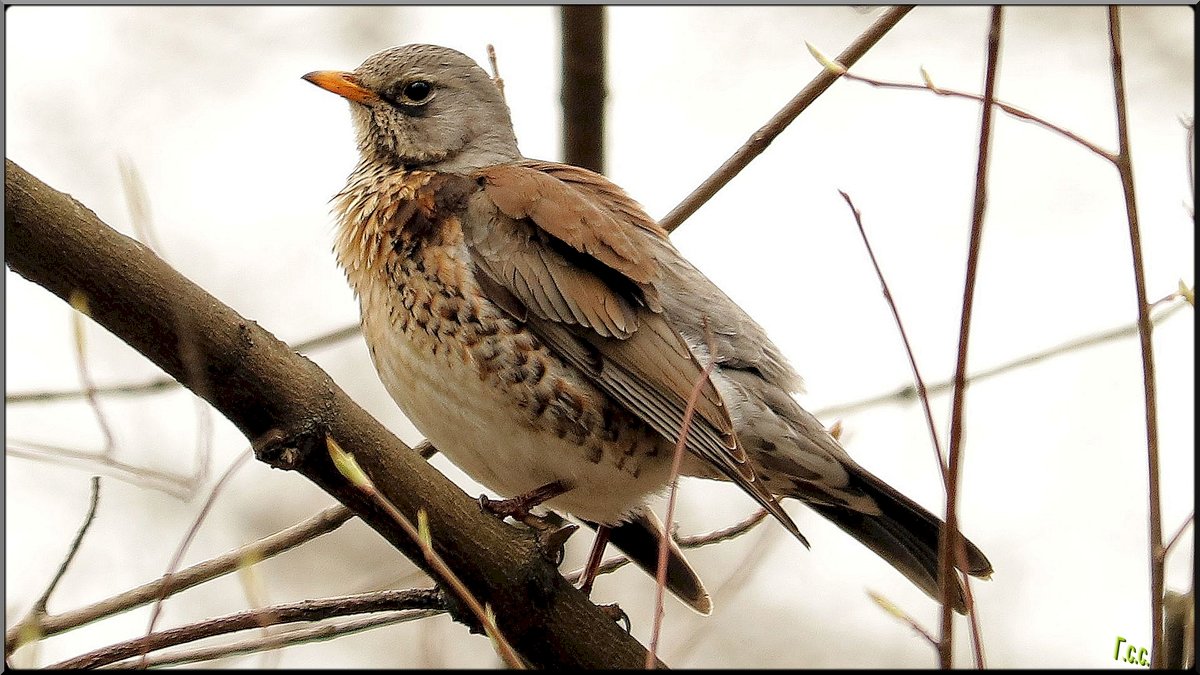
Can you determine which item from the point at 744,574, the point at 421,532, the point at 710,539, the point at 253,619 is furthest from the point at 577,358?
the point at 253,619

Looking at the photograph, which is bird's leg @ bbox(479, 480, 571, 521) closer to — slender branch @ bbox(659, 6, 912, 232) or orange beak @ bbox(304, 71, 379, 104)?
slender branch @ bbox(659, 6, 912, 232)

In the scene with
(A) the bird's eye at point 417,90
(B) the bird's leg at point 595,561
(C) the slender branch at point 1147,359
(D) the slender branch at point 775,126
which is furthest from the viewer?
(A) the bird's eye at point 417,90

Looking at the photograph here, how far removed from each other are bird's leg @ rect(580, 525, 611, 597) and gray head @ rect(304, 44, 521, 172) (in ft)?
3.94

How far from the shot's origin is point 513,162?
12.5ft

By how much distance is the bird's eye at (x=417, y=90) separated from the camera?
3787mm

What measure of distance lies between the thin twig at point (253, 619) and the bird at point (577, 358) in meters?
0.60

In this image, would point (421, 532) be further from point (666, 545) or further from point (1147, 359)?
point (1147, 359)

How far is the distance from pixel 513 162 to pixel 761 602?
3822 mm

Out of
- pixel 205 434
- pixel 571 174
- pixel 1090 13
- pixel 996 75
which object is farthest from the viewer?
pixel 1090 13

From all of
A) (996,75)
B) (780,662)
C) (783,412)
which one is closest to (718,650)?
(780,662)

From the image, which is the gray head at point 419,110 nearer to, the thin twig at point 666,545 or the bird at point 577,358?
the bird at point 577,358

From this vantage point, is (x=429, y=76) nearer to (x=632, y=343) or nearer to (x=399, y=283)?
(x=399, y=283)

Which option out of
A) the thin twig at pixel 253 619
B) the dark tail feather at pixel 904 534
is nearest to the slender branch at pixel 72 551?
the thin twig at pixel 253 619

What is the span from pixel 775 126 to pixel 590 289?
→ 2.28 ft
